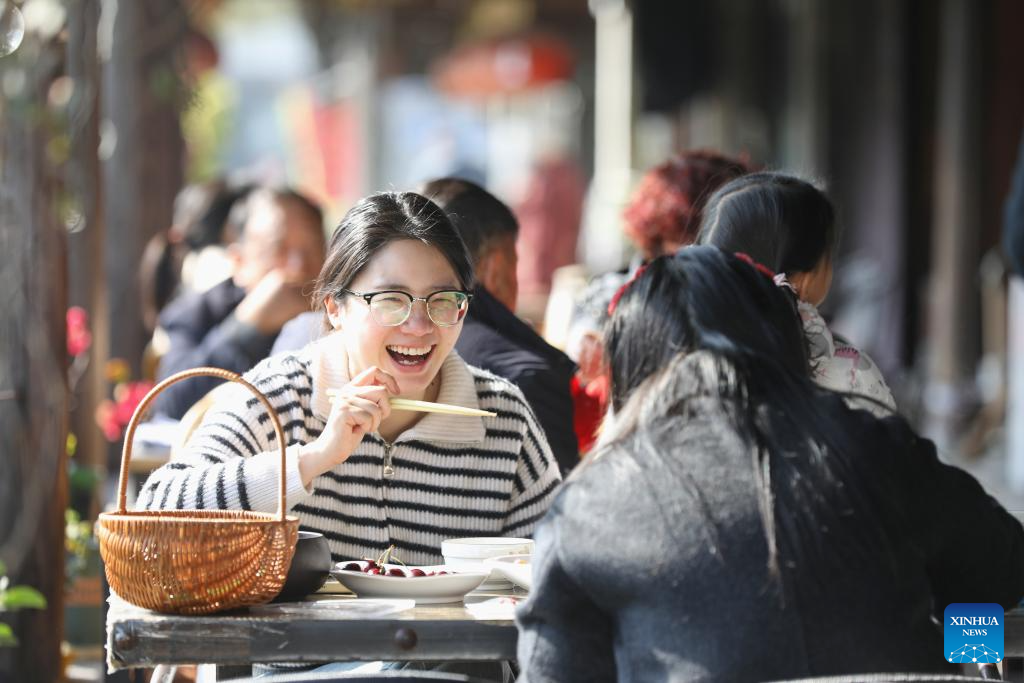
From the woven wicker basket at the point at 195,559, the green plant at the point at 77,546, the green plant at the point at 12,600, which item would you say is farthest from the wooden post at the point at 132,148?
the woven wicker basket at the point at 195,559

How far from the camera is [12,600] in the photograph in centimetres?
312

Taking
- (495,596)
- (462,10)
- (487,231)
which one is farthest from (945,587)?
(462,10)

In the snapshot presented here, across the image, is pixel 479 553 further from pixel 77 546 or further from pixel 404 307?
pixel 77 546

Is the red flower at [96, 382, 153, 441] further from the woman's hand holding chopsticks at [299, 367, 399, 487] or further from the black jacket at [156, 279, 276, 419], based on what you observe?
the woman's hand holding chopsticks at [299, 367, 399, 487]

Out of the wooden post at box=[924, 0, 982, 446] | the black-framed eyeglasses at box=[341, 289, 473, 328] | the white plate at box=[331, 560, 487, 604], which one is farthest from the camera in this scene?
the wooden post at box=[924, 0, 982, 446]

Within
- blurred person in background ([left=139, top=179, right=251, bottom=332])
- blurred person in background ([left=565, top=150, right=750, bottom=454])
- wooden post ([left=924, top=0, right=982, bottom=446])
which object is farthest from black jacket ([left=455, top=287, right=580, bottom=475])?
wooden post ([left=924, top=0, right=982, bottom=446])

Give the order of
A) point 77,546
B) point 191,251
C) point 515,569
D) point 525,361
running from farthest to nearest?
point 191,251
point 77,546
point 525,361
point 515,569

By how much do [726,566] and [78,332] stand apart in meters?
3.38

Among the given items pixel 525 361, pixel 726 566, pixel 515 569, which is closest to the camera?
pixel 726 566

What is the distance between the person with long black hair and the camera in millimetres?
1712

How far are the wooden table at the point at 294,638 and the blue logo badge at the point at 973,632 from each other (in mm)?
558

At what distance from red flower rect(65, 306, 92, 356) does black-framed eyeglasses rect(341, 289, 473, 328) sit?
79.5 inches

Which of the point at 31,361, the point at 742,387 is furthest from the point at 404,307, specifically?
the point at 31,361

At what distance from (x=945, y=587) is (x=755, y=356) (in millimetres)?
399
